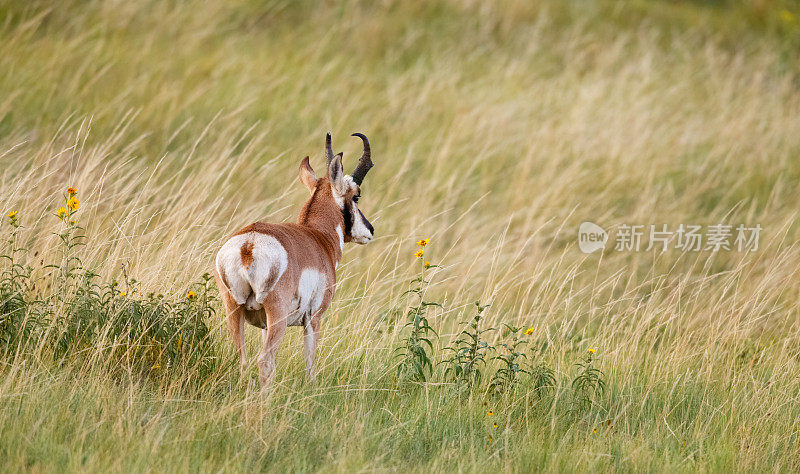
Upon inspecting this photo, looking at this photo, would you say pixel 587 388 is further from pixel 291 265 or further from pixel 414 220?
pixel 414 220

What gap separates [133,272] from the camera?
18.6 feet

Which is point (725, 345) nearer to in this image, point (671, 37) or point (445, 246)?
point (445, 246)

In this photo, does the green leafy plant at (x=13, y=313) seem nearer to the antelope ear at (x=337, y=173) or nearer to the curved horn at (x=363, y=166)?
the antelope ear at (x=337, y=173)

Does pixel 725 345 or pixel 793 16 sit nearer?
pixel 725 345

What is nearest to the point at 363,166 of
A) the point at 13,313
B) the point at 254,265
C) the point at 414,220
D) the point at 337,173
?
the point at 337,173

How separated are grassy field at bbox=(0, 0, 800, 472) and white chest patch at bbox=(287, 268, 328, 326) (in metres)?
0.41

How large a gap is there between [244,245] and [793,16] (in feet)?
41.4

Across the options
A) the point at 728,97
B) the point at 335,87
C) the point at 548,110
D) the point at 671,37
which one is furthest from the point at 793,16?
the point at 335,87

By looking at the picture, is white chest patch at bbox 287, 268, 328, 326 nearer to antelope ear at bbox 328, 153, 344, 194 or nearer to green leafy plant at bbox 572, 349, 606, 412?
A: antelope ear at bbox 328, 153, 344, 194

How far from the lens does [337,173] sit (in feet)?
15.6

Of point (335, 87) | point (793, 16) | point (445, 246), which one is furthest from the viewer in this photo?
point (793, 16)

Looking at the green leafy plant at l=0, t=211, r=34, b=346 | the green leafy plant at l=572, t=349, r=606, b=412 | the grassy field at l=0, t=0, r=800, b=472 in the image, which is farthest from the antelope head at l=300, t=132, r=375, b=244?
the green leafy plant at l=0, t=211, r=34, b=346

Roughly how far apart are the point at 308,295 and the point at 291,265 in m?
0.27

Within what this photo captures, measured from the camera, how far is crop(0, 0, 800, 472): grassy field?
4660 mm
